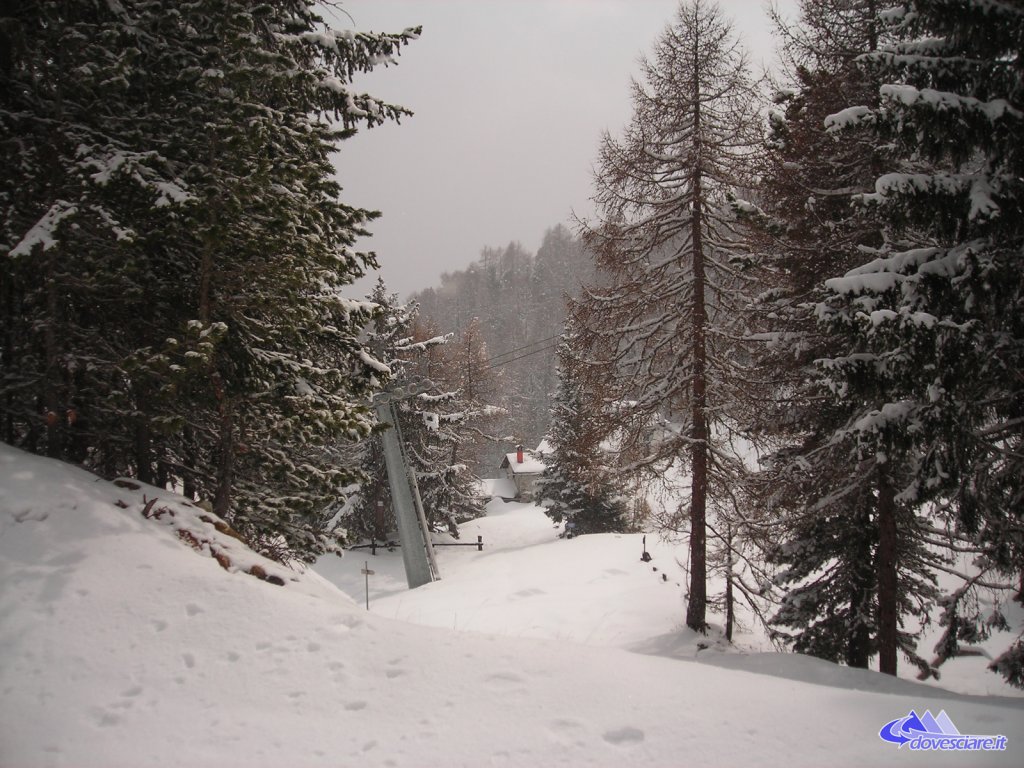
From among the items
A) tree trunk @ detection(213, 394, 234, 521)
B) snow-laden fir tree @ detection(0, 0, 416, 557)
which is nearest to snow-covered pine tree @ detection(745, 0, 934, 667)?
snow-laden fir tree @ detection(0, 0, 416, 557)

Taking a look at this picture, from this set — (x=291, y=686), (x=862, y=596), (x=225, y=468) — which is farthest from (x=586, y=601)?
(x=291, y=686)

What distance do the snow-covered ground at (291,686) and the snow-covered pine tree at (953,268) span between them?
2.53 meters

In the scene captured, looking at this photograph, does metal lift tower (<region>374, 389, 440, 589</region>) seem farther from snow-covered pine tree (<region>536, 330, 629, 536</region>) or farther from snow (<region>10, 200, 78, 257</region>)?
snow (<region>10, 200, 78, 257</region>)

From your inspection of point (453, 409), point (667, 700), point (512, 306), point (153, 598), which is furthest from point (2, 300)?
point (512, 306)

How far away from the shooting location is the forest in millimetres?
5605

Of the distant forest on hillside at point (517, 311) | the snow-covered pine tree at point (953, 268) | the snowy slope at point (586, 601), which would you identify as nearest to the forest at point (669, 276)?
the snow-covered pine tree at point (953, 268)

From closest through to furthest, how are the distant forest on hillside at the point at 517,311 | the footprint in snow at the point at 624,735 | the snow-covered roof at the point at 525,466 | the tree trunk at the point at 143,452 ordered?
the footprint in snow at the point at 624,735
the tree trunk at the point at 143,452
the snow-covered roof at the point at 525,466
the distant forest on hillside at the point at 517,311

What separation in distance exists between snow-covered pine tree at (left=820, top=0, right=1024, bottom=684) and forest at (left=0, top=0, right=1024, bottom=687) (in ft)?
0.10

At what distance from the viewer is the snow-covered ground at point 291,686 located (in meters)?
3.65

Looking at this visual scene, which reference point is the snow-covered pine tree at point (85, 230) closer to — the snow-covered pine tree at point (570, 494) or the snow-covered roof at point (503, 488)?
the snow-covered pine tree at point (570, 494)

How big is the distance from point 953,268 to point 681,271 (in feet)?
20.0

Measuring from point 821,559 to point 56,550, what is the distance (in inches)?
409

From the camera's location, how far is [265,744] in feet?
11.9

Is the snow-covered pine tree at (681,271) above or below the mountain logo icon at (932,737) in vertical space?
above
